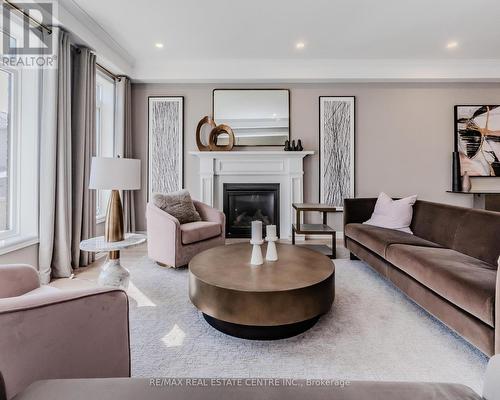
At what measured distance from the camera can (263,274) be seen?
1.86 m

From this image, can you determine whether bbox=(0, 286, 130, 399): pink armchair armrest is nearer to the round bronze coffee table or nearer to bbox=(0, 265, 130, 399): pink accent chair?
bbox=(0, 265, 130, 399): pink accent chair

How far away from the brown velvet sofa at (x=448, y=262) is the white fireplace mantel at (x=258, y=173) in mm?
1325

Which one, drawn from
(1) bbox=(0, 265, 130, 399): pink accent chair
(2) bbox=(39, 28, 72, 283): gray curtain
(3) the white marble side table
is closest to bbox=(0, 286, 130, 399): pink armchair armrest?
(1) bbox=(0, 265, 130, 399): pink accent chair

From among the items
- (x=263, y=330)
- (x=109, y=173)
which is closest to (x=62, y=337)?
(x=263, y=330)

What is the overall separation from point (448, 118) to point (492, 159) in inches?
38.1

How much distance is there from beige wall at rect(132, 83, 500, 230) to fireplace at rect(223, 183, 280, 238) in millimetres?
748

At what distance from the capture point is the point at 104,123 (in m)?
4.14

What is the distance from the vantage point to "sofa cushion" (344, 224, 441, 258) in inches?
99.1

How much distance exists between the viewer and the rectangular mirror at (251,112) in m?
4.55

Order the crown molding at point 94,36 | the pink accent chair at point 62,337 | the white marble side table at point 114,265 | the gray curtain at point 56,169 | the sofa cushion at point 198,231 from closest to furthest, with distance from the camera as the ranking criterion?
the pink accent chair at point 62,337 → the white marble side table at point 114,265 → the gray curtain at point 56,169 → the crown molding at point 94,36 → the sofa cushion at point 198,231

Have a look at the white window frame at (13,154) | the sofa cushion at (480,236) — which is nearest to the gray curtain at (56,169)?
the white window frame at (13,154)

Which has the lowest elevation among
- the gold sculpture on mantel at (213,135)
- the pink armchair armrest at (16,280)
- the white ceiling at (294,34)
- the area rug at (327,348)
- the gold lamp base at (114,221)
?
the area rug at (327,348)

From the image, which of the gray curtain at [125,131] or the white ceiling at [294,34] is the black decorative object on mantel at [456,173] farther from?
the gray curtain at [125,131]

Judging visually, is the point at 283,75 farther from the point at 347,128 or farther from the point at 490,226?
the point at 490,226
